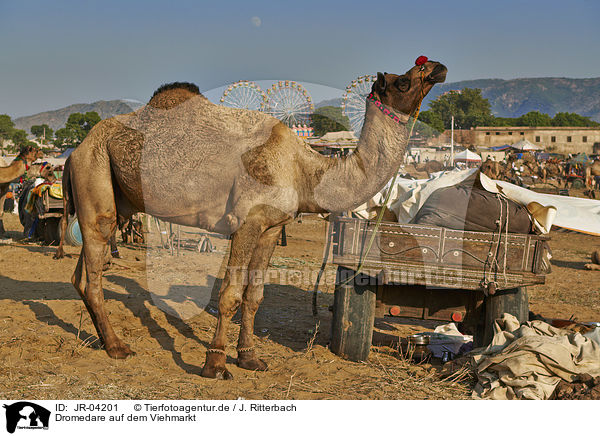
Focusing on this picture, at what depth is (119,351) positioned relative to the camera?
5559mm

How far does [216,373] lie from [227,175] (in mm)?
1885

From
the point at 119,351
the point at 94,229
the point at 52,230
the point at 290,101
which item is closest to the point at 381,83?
the point at 94,229

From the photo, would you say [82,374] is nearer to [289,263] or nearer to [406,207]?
[406,207]

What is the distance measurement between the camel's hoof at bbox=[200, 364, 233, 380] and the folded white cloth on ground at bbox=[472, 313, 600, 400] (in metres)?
2.22

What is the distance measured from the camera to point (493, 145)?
81312mm

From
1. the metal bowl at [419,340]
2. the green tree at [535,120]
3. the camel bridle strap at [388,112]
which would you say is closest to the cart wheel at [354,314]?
the metal bowl at [419,340]

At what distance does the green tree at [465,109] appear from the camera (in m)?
104

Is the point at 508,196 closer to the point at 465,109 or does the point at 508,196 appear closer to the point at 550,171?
the point at 550,171

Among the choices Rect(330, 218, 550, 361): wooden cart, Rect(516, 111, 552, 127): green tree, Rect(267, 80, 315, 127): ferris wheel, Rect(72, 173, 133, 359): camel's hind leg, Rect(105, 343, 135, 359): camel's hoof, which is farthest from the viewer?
Rect(516, 111, 552, 127): green tree

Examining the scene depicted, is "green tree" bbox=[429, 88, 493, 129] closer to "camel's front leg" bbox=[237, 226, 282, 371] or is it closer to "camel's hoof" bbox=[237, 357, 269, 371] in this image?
"camel's front leg" bbox=[237, 226, 282, 371]

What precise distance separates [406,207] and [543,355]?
2.17 meters

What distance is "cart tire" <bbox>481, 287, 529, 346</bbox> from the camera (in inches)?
216

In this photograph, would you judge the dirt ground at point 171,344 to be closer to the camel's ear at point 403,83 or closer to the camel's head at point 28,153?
the camel's head at point 28,153

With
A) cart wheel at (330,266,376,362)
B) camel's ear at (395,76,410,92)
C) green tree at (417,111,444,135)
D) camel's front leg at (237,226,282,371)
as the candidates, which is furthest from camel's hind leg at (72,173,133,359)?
green tree at (417,111,444,135)
